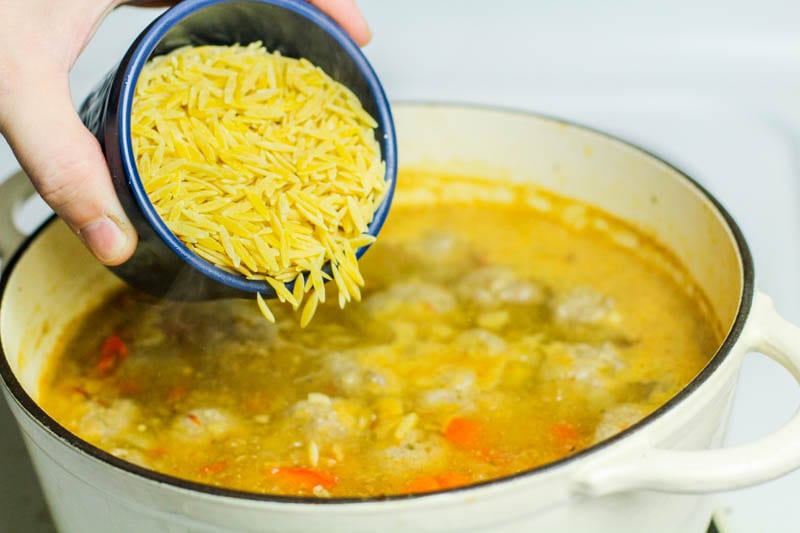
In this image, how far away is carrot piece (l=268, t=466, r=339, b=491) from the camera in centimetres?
106

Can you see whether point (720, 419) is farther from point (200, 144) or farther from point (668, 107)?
point (668, 107)

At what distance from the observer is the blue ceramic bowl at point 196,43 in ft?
3.35

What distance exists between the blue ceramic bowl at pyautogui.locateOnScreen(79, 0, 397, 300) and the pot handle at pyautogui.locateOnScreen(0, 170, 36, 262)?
24cm

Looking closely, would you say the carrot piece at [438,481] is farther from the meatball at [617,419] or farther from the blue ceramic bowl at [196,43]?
the blue ceramic bowl at [196,43]

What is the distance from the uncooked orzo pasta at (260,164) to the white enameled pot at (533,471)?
0.27 metres

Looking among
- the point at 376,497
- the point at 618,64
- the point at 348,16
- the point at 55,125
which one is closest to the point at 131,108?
the point at 55,125

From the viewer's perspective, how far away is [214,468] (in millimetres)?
1104

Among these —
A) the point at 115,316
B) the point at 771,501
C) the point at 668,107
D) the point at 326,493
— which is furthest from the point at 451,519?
the point at 668,107

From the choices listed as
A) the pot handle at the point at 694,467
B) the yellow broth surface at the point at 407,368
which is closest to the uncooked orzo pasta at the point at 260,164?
the yellow broth surface at the point at 407,368

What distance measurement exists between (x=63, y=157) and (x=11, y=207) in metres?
0.45

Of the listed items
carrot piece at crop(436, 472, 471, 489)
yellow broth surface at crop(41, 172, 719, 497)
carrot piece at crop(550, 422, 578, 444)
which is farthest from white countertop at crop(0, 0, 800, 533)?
carrot piece at crop(436, 472, 471, 489)

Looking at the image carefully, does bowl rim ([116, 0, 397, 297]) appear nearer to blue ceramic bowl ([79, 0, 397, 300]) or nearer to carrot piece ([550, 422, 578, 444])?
blue ceramic bowl ([79, 0, 397, 300])

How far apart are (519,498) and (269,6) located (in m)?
0.72

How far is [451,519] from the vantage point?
0.79 m
